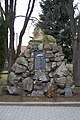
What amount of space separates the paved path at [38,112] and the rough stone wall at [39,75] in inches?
119

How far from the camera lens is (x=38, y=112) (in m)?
11.7

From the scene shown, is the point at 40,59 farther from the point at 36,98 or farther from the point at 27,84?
the point at 36,98

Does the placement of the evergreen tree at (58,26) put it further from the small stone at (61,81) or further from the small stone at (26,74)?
the small stone at (61,81)

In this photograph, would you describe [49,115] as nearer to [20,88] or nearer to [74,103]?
[74,103]

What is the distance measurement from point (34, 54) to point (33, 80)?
133cm

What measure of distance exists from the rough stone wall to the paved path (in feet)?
9.90

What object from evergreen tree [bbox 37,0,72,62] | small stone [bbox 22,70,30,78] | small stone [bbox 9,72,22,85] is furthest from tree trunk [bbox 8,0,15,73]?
evergreen tree [bbox 37,0,72,62]

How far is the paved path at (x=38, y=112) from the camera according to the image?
10.6 m

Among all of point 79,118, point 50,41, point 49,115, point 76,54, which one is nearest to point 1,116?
point 49,115

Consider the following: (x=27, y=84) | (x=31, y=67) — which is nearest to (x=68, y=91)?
(x=27, y=84)

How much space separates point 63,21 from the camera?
30312 mm

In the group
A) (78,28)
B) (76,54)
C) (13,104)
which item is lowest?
(13,104)

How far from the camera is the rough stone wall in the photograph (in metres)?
16.4

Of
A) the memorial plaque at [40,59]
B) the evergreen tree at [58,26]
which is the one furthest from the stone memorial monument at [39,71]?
the evergreen tree at [58,26]
